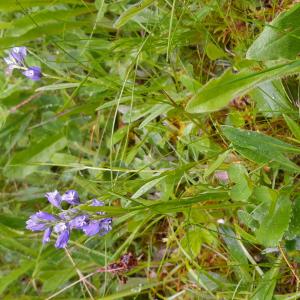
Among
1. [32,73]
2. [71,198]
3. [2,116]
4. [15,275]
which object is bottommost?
[15,275]

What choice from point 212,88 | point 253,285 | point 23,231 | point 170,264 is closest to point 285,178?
point 253,285

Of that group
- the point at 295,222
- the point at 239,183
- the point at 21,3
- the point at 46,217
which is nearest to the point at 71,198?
the point at 46,217

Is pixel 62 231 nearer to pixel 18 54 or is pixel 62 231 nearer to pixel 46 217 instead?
pixel 46 217

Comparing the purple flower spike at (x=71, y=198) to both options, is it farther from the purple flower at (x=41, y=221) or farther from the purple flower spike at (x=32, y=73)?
the purple flower spike at (x=32, y=73)

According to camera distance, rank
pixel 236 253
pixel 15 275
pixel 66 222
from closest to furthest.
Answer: pixel 66 222 → pixel 236 253 → pixel 15 275

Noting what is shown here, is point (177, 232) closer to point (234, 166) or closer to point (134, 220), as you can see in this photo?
point (134, 220)

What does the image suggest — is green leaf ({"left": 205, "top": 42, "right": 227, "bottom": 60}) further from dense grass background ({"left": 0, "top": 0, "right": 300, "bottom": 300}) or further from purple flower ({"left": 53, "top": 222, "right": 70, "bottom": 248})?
purple flower ({"left": 53, "top": 222, "right": 70, "bottom": 248})
